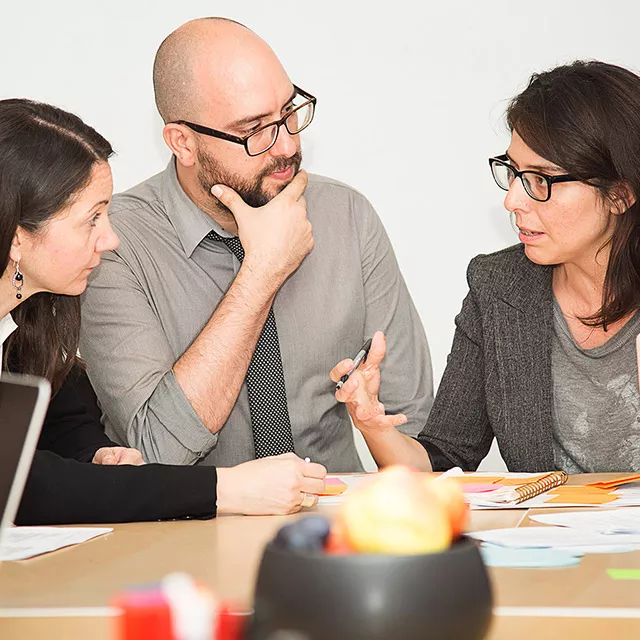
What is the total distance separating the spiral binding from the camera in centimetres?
137

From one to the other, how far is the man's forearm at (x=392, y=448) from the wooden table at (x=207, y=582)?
0.61 metres

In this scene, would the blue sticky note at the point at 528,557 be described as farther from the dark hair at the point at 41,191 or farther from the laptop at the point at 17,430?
the dark hair at the point at 41,191

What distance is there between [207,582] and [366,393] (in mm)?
933

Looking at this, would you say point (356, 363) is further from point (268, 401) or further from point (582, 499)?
point (582, 499)

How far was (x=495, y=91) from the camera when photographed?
9.59 feet

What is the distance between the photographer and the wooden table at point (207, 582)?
0.76m

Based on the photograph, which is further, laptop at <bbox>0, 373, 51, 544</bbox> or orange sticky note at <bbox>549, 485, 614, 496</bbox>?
orange sticky note at <bbox>549, 485, 614, 496</bbox>

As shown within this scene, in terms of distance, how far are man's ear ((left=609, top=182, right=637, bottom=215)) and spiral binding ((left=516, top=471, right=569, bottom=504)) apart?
1.98 feet

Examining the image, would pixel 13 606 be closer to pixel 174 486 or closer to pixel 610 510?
pixel 174 486

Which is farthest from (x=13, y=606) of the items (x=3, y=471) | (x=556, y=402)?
(x=556, y=402)

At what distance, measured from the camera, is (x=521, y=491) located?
4.50 ft

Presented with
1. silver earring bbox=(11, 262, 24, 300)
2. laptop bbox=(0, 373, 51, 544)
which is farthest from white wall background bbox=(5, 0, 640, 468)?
laptop bbox=(0, 373, 51, 544)

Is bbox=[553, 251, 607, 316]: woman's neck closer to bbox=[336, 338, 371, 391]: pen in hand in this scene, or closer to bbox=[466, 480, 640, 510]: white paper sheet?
bbox=[336, 338, 371, 391]: pen in hand

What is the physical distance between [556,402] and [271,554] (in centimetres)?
147
